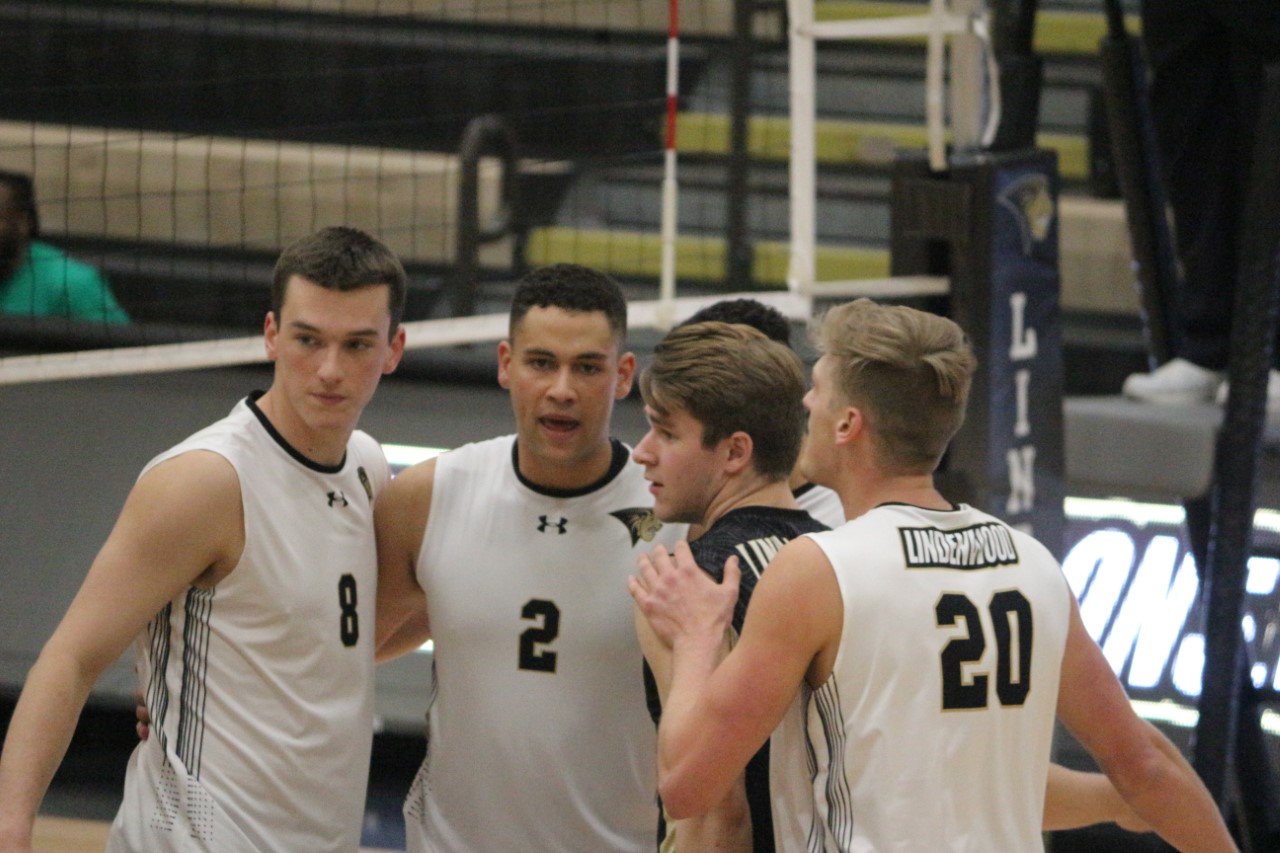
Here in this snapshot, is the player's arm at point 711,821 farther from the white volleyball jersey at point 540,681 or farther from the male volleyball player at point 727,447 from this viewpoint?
the white volleyball jersey at point 540,681

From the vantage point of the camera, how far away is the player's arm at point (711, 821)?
8.62 ft

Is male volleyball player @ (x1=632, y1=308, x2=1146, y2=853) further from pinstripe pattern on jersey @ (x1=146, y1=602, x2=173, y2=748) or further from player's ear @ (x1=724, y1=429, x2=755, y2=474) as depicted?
pinstripe pattern on jersey @ (x1=146, y1=602, x2=173, y2=748)

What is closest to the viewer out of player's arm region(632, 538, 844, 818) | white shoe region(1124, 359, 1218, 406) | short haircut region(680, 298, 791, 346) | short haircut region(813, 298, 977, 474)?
player's arm region(632, 538, 844, 818)

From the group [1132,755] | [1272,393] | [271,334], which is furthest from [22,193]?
[1132,755]

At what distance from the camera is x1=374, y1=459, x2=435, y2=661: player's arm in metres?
3.26

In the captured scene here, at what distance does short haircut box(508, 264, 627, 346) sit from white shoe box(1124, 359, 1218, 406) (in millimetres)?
2655

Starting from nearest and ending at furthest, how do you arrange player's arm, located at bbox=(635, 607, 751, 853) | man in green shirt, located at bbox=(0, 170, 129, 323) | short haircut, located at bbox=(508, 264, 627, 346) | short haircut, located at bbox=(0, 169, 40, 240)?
player's arm, located at bbox=(635, 607, 751, 853) → short haircut, located at bbox=(508, 264, 627, 346) → short haircut, located at bbox=(0, 169, 40, 240) → man in green shirt, located at bbox=(0, 170, 129, 323)

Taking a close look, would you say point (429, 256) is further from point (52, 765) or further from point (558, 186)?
point (52, 765)

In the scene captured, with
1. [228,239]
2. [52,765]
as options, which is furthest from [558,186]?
[52,765]

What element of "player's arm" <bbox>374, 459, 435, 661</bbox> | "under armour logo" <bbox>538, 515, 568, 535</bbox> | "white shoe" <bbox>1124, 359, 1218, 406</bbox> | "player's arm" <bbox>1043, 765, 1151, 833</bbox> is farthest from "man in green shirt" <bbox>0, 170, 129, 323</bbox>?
"player's arm" <bbox>1043, 765, 1151, 833</bbox>

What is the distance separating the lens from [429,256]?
946 centimetres

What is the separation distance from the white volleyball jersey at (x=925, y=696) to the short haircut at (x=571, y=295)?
820mm

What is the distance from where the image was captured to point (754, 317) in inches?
134

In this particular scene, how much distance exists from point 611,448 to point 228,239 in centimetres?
674
